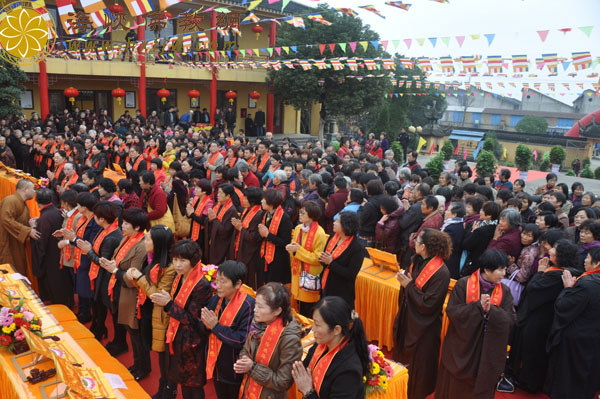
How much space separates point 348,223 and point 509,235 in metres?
1.81

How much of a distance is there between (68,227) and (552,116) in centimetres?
4894

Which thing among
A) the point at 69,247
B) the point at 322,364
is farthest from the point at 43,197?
the point at 322,364

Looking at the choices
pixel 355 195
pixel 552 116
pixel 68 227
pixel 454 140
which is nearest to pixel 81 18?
pixel 68 227

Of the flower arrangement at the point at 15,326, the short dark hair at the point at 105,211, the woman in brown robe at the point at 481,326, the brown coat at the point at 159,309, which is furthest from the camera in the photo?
the short dark hair at the point at 105,211

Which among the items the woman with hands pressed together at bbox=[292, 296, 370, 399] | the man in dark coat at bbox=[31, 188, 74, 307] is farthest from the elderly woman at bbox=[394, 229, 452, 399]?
the man in dark coat at bbox=[31, 188, 74, 307]

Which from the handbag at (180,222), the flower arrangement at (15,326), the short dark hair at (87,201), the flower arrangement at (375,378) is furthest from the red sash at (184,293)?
the handbag at (180,222)

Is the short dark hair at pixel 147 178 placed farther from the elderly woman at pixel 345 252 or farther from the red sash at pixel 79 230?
the elderly woman at pixel 345 252

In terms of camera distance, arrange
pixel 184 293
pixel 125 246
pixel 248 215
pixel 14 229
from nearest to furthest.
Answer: pixel 184 293 → pixel 125 246 → pixel 14 229 → pixel 248 215

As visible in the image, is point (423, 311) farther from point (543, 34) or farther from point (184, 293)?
point (543, 34)

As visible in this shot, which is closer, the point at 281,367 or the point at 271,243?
the point at 281,367

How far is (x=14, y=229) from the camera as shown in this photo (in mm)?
5227

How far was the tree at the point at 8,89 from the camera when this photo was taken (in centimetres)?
1214

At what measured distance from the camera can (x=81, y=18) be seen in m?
11.1

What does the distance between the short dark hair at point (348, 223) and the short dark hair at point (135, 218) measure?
1830 mm
